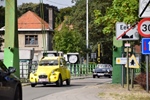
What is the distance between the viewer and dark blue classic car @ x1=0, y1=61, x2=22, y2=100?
453 inches

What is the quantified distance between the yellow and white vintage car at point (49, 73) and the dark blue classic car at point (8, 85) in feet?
44.9

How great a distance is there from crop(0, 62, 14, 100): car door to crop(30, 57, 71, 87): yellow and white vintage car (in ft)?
47.5

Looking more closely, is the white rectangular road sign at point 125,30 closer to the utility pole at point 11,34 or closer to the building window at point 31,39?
the utility pole at point 11,34

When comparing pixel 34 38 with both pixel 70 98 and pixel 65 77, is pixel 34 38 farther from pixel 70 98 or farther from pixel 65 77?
pixel 70 98

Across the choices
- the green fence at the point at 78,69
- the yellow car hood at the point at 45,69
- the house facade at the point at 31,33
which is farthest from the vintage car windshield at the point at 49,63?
the house facade at the point at 31,33

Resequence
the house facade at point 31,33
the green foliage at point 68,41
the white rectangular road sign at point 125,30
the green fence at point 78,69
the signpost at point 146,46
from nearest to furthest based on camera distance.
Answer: the signpost at point 146,46 < the white rectangular road sign at point 125,30 < the green fence at point 78,69 < the green foliage at point 68,41 < the house facade at point 31,33

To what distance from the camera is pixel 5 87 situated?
11672 mm

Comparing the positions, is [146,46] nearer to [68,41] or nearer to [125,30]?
[125,30]

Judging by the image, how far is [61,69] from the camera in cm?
2803

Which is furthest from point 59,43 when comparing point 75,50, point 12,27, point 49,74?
point 49,74

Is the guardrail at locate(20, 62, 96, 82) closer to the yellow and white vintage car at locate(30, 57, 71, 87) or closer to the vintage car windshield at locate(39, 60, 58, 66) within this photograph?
the vintage car windshield at locate(39, 60, 58, 66)

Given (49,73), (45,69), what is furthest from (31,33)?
(49,73)

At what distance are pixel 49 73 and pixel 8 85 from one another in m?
15.0

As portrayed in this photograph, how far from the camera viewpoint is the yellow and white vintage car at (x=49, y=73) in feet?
87.9
